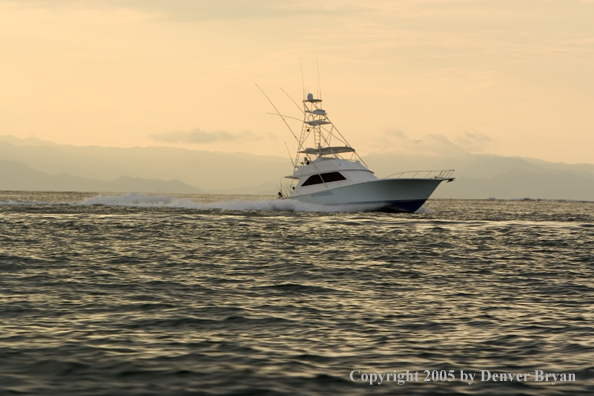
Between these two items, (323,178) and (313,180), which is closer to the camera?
(323,178)

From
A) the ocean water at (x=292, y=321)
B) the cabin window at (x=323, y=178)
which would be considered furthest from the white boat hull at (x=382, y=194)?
the ocean water at (x=292, y=321)

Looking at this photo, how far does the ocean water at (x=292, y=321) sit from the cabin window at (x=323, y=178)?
21.4m

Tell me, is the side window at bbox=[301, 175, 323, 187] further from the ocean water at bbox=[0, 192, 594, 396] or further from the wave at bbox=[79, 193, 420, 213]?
the ocean water at bbox=[0, 192, 594, 396]

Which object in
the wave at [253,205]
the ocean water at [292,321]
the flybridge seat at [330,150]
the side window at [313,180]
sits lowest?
the ocean water at [292,321]

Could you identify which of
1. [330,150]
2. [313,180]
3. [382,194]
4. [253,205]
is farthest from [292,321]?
[253,205]

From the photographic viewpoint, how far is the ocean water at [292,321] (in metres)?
6.40

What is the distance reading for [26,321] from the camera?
29.3ft

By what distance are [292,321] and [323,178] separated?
33182 mm

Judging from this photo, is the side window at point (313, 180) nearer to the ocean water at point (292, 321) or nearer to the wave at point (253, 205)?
the wave at point (253, 205)

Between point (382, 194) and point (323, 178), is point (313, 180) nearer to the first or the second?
point (323, 178)

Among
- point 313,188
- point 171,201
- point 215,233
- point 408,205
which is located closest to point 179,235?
point 215,233

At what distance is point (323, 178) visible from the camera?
139 feet

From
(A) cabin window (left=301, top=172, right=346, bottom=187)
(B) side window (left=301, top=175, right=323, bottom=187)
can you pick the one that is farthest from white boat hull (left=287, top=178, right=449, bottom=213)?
(B) side window (left=301, top=175, right=323, bottom=187)

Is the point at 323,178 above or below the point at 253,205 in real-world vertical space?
above
